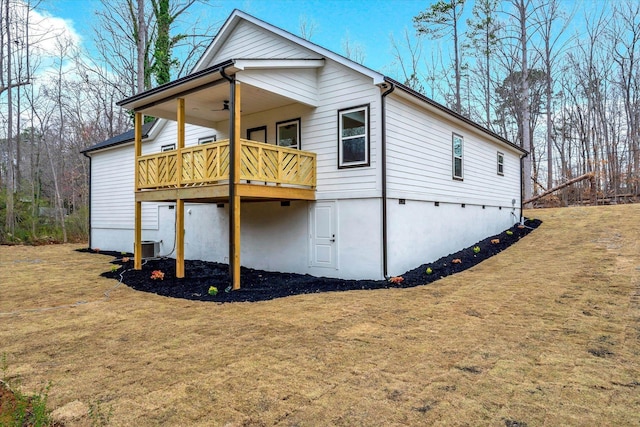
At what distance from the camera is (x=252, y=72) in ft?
28.3

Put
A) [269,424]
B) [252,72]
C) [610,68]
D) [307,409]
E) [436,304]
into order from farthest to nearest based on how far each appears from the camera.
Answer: [610,68] → [252,72] → [436,304] → [307,409] → [269,424]

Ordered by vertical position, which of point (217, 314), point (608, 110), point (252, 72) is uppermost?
point (608, 110)

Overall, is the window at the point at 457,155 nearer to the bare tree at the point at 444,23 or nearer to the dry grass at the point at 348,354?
the dry grass at the point at 348,354

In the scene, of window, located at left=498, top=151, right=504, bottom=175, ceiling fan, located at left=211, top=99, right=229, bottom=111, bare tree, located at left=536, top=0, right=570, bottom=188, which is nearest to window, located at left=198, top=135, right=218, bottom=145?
ceiling fan, located at left=211, top=99, right=229, bottom=111

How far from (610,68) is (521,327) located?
29.1m

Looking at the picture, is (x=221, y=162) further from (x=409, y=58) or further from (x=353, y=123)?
(x=409, y=58)

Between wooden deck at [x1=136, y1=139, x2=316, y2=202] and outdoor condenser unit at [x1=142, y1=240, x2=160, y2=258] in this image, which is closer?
wooden deck at [x1=136, y1=139, x2=316, y2=202]

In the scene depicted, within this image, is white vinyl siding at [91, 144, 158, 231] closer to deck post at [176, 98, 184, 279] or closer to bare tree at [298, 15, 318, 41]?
deck post at [176, 98, 184, 279]

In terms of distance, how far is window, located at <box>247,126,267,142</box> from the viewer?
1130 cm

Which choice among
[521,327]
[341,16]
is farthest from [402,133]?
[341,16]

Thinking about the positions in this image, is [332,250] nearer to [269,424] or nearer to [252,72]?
[252,72]

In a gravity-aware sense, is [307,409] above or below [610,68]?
below

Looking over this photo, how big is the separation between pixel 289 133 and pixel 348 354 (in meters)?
7.49

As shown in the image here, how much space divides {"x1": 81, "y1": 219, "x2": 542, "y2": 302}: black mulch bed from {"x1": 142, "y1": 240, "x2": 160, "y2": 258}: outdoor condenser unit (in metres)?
1.36
